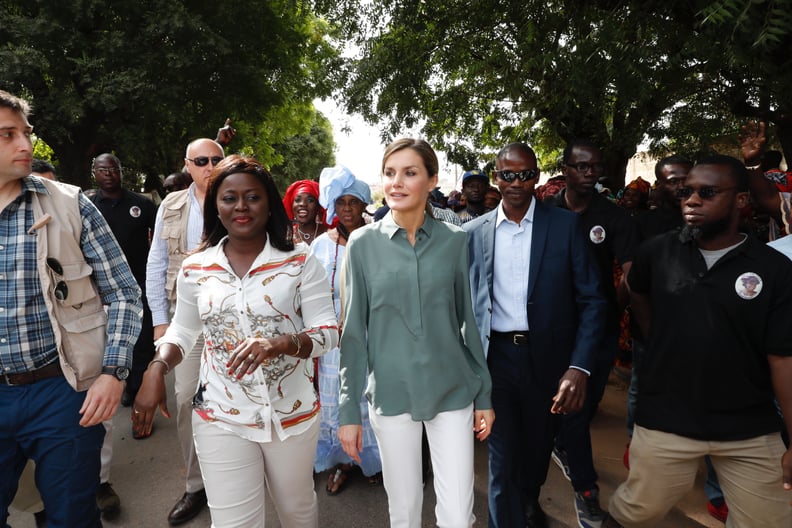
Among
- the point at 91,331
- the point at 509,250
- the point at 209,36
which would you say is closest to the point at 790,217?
the point at 509,250

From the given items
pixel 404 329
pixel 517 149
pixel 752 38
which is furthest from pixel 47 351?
pixel 752 38

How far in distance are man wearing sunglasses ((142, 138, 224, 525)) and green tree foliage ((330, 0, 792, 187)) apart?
3360mm

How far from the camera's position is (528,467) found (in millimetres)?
3043

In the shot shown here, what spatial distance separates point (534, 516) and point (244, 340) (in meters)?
2.30

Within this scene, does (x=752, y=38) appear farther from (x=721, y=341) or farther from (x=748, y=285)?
(x=721, y=341)

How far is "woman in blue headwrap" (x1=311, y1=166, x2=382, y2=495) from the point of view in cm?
378

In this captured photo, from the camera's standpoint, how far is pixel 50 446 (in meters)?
2.22

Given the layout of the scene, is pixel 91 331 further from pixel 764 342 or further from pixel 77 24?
pixel 77 24

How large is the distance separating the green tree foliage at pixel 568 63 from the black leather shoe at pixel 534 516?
3205 mm

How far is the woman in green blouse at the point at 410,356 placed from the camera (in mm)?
2305

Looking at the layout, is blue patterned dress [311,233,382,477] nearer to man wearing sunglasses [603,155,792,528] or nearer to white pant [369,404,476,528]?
white pant [369,404,476,528]

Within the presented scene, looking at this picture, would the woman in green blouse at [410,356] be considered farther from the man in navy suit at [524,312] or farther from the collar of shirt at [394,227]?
the man in navy suit at [524,312]

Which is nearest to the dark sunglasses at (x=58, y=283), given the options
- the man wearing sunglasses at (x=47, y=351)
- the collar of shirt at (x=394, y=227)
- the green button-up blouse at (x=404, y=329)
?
the man wearing sunglasses at (x=47, y=351)

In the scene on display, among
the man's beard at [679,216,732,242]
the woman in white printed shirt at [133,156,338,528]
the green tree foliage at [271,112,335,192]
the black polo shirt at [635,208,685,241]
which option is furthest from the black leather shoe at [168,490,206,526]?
the green tree foliage at [271,112,335,192]
